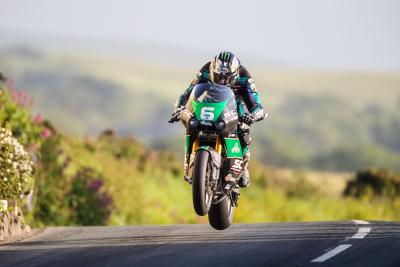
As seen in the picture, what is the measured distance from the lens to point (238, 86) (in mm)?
15523

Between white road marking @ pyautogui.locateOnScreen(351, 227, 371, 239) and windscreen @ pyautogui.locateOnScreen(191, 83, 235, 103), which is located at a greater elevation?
windscreen @ pyautogui.locateOnScreen(191, 83, 235, 103)

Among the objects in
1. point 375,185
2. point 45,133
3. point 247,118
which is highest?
point 45,133

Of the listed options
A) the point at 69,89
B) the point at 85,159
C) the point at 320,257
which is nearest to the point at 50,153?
the point at 85,159

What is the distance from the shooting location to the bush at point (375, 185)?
33.7 metres

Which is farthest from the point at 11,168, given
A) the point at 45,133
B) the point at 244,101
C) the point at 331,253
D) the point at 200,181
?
the point at 45,133

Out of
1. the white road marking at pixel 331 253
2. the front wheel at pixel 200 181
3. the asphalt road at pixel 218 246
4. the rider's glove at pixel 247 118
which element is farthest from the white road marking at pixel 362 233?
the rider's glove at pixel 247 118

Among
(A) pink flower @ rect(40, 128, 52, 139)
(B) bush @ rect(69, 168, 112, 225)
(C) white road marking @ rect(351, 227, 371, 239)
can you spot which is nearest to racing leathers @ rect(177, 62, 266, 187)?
(C) white road marking @ rect(351, 227, 371, 239)

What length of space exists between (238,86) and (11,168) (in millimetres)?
3592

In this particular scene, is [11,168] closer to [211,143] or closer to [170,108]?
[211,143]

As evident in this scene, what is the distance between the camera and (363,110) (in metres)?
174

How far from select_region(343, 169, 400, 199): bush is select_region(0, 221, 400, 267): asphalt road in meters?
17.9

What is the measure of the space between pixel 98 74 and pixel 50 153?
177 m

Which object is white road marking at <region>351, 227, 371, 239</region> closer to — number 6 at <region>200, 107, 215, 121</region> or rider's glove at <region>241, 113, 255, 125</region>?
rider's glove at <region>241, 113, 255, 125</region>

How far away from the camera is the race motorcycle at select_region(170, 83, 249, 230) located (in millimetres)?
14008
